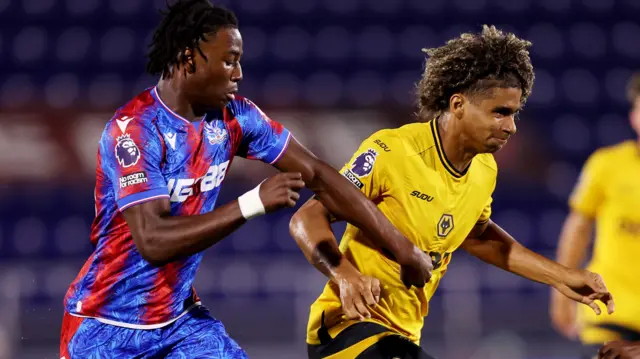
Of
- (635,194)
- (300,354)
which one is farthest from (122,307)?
(300,354)

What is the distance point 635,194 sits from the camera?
5.66 meters

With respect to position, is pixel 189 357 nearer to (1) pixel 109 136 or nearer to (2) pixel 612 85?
(1) pixel 109 136

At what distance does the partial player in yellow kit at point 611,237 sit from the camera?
5508mm

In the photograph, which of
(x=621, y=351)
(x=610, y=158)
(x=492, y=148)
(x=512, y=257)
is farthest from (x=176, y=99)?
(x=610, y=158)

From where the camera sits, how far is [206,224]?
327 centimetres

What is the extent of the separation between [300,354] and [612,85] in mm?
6248

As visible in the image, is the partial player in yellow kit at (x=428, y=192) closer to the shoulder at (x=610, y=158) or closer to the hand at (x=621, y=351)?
the hand at (x=621, y=351)

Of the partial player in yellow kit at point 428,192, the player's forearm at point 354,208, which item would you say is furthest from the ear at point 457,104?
the player's forearm at point 354,208

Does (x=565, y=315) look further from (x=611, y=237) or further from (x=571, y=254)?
(x=611, y=237)

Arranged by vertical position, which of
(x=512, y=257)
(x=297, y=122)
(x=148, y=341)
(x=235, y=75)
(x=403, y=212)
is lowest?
(x=297, y=122)

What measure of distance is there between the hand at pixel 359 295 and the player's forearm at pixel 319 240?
0.14 m

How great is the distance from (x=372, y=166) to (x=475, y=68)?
2.16 feet

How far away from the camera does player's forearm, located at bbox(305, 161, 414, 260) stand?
3785 mm

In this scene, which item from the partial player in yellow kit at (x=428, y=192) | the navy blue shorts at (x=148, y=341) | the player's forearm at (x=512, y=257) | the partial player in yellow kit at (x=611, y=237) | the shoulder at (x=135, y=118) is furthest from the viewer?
the partial player in yellow kit at (x=611, y=237)
